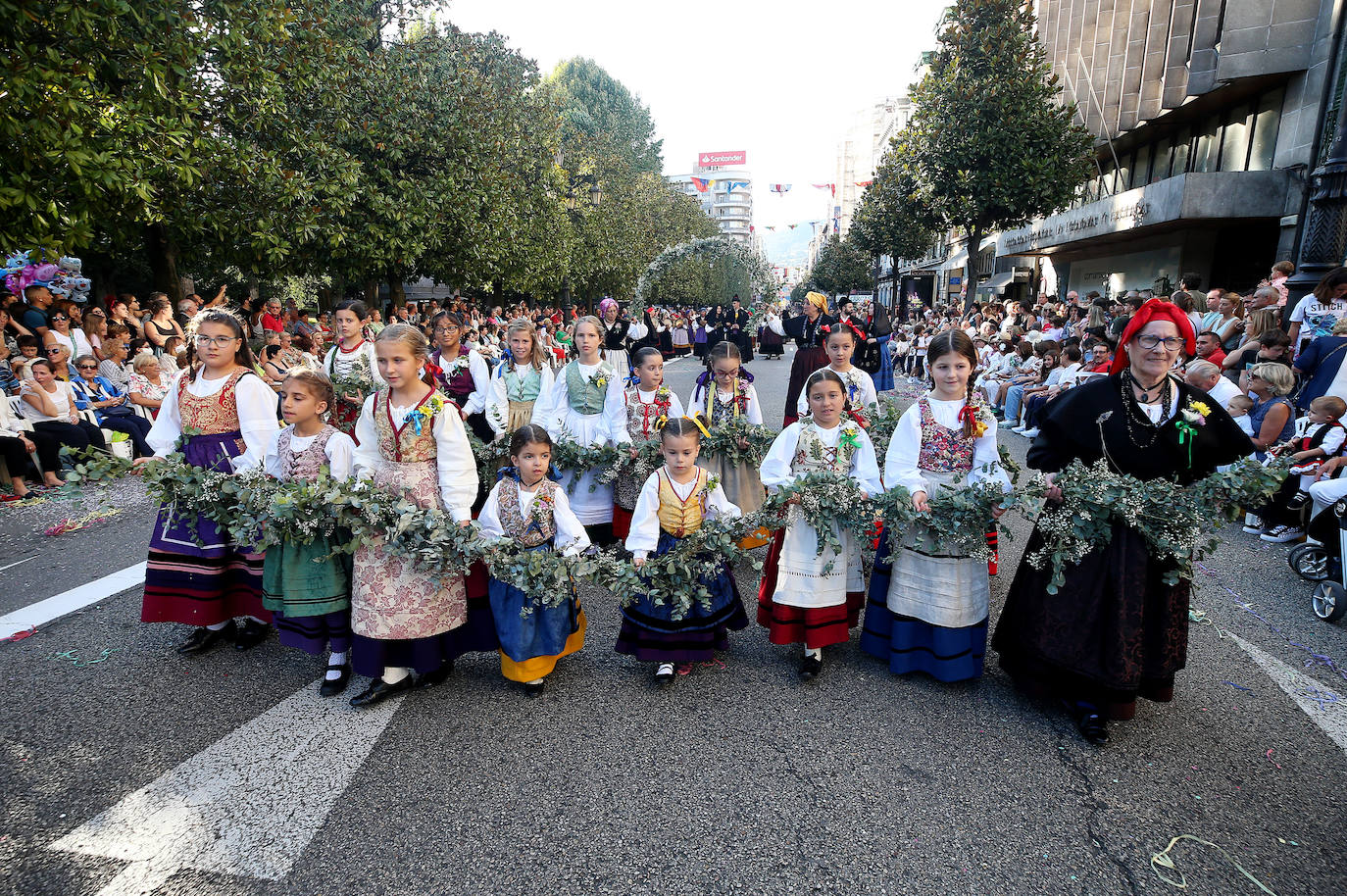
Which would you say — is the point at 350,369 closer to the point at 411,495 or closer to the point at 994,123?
the point at 411,495

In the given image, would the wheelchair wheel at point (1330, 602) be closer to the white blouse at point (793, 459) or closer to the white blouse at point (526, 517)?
the white blouse at point (793, 459)

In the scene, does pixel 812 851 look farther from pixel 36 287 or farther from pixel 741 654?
pixel 36 287

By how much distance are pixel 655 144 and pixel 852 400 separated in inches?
1971

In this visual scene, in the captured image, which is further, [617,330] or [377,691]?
[617,330]

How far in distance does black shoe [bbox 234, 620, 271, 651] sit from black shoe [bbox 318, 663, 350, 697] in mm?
844

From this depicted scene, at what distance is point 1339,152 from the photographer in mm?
6980

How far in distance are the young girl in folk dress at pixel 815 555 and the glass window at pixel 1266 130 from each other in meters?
17.3

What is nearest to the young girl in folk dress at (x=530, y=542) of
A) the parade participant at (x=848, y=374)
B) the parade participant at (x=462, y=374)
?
the parade participant at (x=848, y=374)

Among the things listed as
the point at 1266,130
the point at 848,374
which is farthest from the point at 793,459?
the point at 1266,130

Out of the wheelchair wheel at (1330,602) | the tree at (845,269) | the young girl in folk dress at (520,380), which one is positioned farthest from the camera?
the tree at (845,269)

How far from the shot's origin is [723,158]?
168750mm

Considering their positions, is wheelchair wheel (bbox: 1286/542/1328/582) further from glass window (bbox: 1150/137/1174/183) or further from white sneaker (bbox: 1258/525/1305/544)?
glass window (bbox: 1150/137/1174/183)

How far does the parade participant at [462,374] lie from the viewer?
7297 millimetres

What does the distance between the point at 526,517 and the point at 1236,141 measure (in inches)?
835
